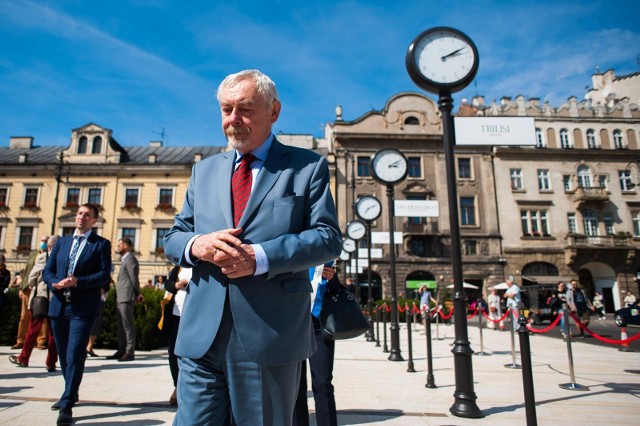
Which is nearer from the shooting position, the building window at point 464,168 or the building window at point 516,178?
the building window at point 516,178

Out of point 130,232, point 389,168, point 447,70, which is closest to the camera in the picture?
point 447,70

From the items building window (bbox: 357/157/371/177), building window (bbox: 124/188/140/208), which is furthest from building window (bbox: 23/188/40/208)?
building window (bbox: 357/157/371/177)

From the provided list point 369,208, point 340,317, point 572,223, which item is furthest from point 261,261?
point 572,223

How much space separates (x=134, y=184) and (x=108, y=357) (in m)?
29.0

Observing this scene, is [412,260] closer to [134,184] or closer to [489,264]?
[489,264]

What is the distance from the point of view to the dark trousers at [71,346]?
377cm

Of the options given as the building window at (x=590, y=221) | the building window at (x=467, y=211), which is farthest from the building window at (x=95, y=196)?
the building window at (x=590, y=221)

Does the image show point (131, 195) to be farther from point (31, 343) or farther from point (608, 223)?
point (608, 223)

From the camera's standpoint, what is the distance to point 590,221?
3450 centimetres

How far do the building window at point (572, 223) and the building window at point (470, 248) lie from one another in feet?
27.1

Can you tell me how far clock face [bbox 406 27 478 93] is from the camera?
525 centimetres

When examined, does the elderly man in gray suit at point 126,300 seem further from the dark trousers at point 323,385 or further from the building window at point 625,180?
the building window at point 625,180

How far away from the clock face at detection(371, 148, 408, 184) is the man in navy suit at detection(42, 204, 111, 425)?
232 inches

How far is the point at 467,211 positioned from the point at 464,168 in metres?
3.86
